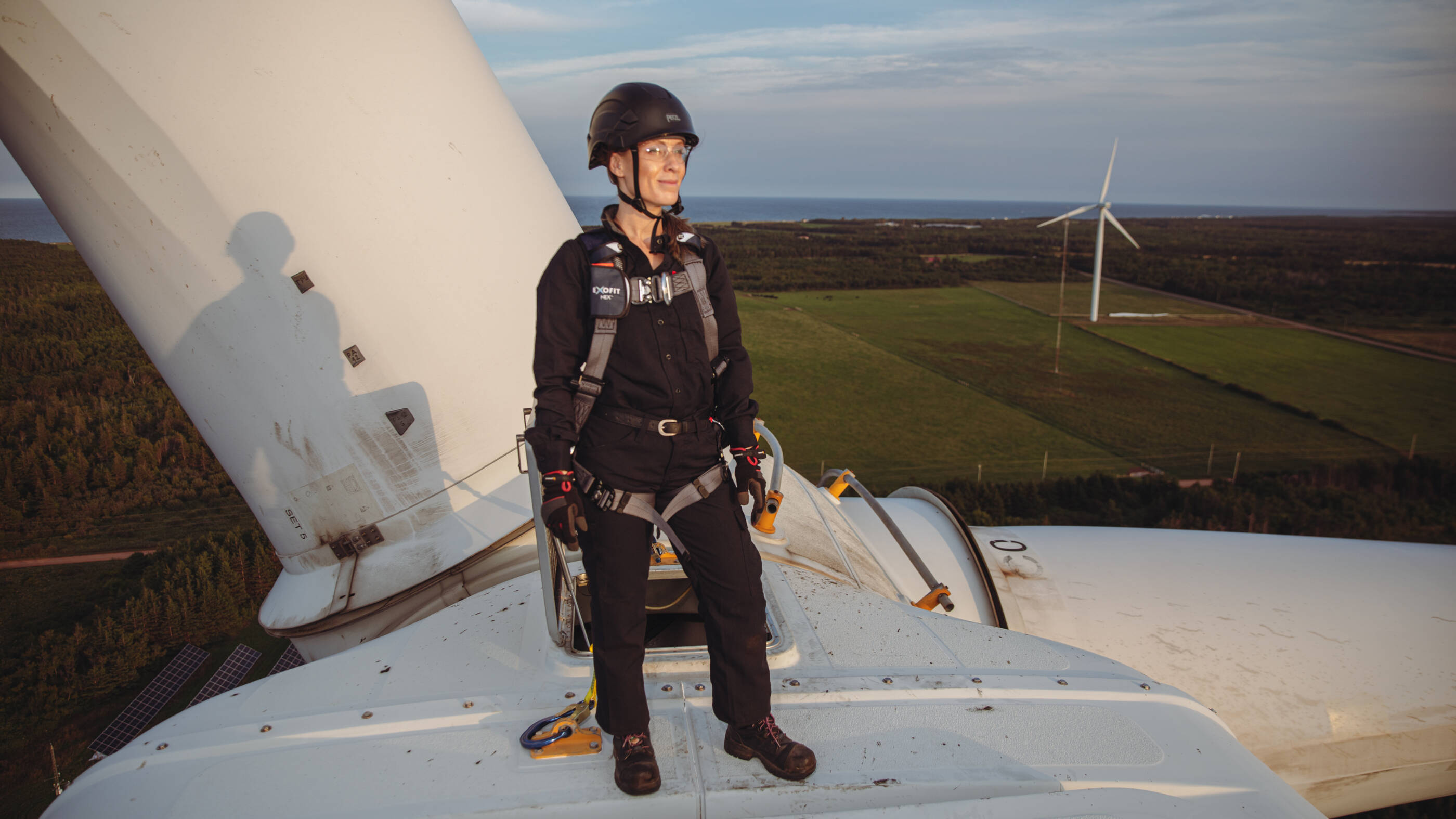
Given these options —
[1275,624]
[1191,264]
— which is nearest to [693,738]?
[1275,624]

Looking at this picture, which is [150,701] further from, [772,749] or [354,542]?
[772,749]

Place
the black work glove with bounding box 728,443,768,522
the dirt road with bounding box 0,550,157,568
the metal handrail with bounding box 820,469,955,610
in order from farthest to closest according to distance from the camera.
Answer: the dirt road with bounding box 0,550,157,568 < the metal handrail with bounding box 820,469,955,610 < the black work glove with bounding box 728,443,768,522

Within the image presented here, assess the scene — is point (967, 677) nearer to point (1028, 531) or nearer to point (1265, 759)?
point (1265, 759)

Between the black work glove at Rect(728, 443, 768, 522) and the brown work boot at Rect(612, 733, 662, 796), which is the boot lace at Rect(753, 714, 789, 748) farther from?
the black work glove at Rect(728, 443, 768, 522)

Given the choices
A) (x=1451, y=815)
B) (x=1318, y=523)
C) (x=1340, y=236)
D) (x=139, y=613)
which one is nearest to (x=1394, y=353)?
(x=1318, y=523)

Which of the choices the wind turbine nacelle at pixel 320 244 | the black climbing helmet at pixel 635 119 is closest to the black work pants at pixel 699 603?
the black climbing helmet at pixel 635 119

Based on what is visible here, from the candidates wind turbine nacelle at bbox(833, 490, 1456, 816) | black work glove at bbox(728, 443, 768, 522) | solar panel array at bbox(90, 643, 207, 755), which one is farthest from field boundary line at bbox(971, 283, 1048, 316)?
black work glove at bbox(728, 443, 768, 522)
